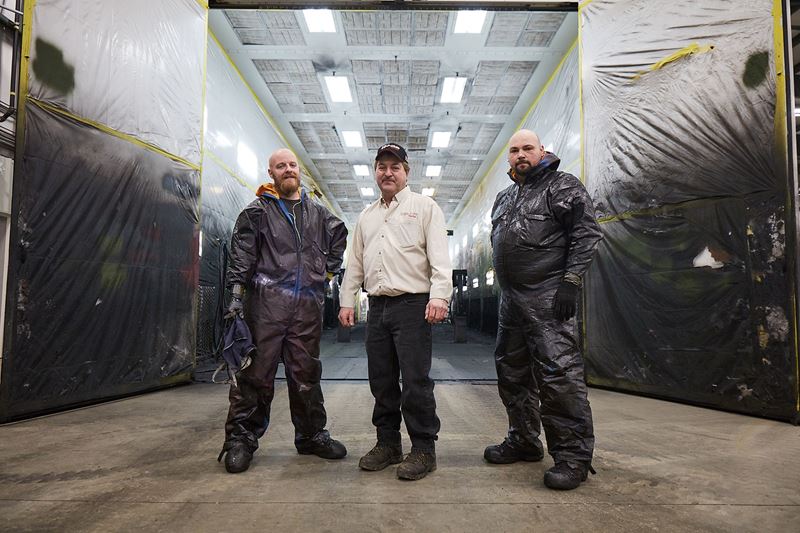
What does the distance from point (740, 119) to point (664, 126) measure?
2.09ft

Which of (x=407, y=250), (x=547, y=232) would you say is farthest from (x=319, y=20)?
(x=547, y=232)

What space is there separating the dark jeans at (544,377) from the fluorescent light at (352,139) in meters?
9.28

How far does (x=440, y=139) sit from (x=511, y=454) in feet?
32.3

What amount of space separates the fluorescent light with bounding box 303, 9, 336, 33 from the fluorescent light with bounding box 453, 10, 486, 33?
1881 mm

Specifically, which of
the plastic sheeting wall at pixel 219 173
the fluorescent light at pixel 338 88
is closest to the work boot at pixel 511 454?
the plastic sheeting wall at pixel 219 173

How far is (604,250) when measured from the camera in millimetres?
4715

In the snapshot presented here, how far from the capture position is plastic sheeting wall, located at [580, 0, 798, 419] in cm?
340

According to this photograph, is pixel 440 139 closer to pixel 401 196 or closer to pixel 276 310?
pixel 401 196

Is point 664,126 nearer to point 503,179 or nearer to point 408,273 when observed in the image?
point 408,273

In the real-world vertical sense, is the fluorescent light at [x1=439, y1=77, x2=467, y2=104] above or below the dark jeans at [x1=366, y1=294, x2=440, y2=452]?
above

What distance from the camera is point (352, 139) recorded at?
11359 millimetres

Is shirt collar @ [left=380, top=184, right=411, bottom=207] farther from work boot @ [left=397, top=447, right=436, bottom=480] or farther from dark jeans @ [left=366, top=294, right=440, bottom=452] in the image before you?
work boot @ [left=397, top=447, right=436, bottom=480]

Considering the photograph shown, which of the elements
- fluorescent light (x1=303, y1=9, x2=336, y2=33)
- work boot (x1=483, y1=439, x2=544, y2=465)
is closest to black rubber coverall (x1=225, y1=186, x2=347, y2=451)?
work boot (x1=483, y1=439, x2=544, y2=465)

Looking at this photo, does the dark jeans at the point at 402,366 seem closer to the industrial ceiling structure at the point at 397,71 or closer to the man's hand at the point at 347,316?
the man's hand at the point at 347,316
